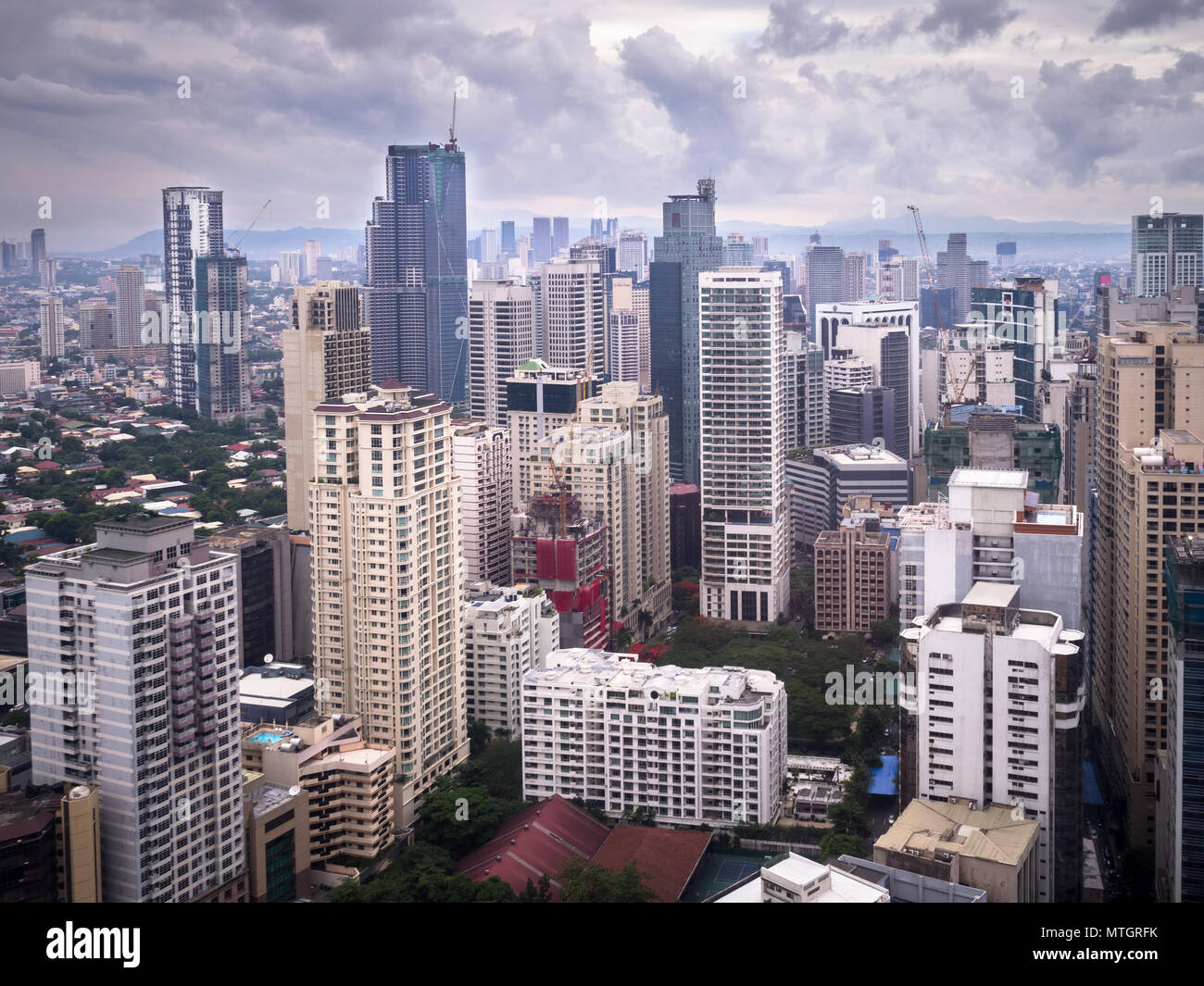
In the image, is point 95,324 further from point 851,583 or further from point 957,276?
point 957,276

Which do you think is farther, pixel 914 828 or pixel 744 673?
pixel 744 673

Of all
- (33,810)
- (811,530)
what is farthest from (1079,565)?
(811,530)

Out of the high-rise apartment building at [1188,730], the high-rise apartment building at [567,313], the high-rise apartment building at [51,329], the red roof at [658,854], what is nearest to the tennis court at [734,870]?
the red roof at [658,854]

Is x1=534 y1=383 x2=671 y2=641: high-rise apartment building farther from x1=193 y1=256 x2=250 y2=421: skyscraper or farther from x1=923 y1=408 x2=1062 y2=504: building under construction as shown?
x1=193 y1=256 x2=250 y2=421: skyscraper

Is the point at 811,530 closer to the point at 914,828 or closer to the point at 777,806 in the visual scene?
the point at 777,806

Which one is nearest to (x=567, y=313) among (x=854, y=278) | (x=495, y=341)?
(x=495, y=341)
